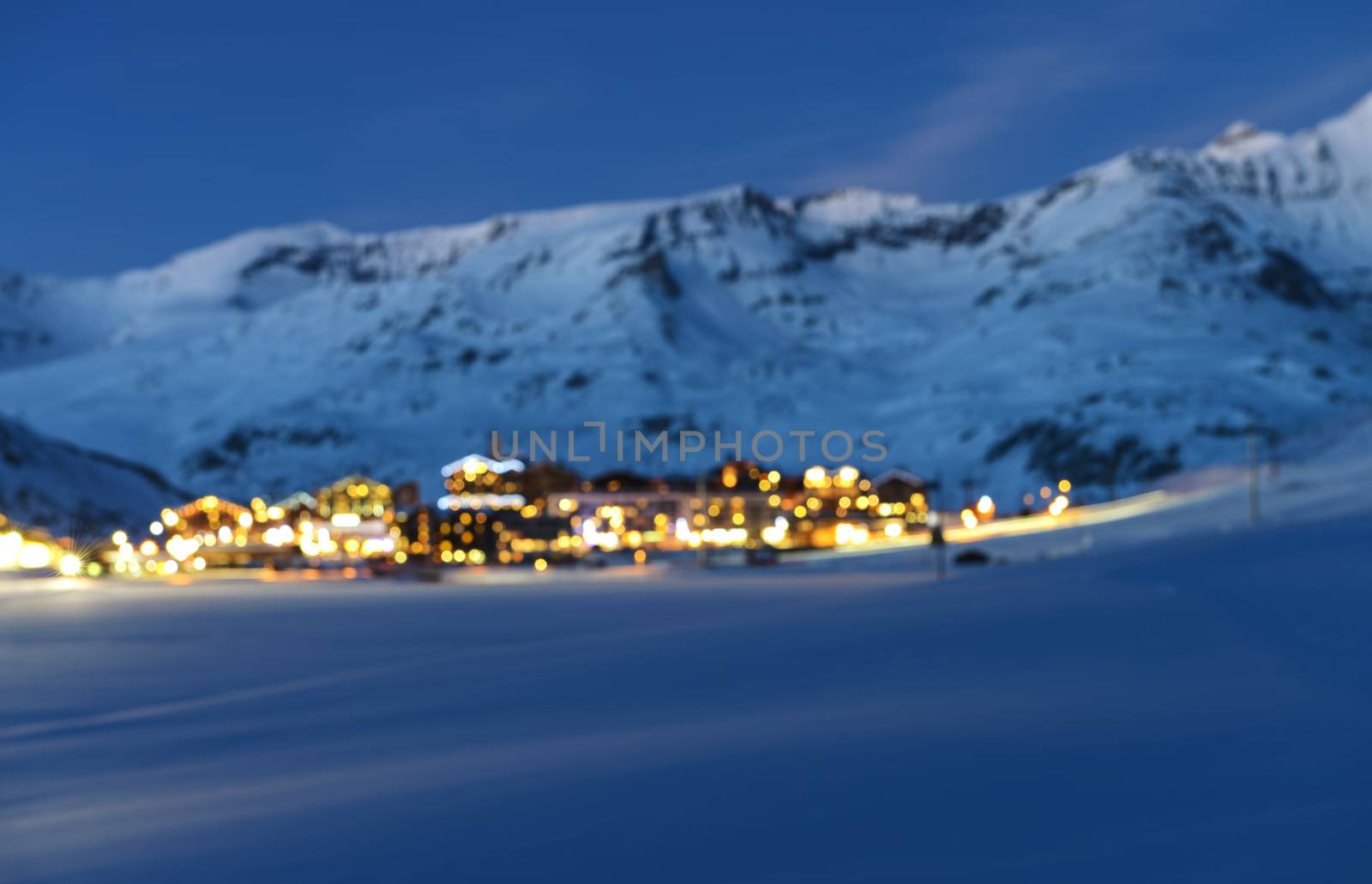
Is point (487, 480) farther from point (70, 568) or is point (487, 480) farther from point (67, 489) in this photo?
point (70, 568)

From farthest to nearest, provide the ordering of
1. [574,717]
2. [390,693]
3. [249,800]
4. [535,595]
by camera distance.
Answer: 1. [535,595]
2. [390,693]
3. [574,717]
4. [249,800]

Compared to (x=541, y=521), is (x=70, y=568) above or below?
below

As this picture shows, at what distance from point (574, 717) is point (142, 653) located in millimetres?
12627

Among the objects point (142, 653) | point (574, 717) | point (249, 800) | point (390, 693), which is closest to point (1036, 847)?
point (249, 800)

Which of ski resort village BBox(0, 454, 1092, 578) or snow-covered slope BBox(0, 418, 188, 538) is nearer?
ski resort village BBox(0, 454, 1092, 578)

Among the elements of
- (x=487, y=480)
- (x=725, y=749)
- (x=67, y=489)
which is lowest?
(x=725, y=749)

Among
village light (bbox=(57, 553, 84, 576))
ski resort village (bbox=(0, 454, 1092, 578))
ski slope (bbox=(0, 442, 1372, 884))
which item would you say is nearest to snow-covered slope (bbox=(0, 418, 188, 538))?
ski resort village (bbox=(0, 454, 1092, 578))

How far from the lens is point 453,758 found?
500 inches

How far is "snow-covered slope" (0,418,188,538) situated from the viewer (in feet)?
432

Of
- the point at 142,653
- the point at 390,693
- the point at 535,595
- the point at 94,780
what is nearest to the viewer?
the point at 94,780

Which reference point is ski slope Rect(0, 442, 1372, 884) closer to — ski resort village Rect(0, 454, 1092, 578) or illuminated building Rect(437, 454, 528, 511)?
ski resort village Rect(0, 454, 1092, 578)

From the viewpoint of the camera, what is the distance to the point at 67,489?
471 feet

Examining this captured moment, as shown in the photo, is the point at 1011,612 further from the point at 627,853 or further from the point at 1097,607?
the point at 627,853

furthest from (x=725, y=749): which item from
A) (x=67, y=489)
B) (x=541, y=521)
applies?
(x=67, y=489)
